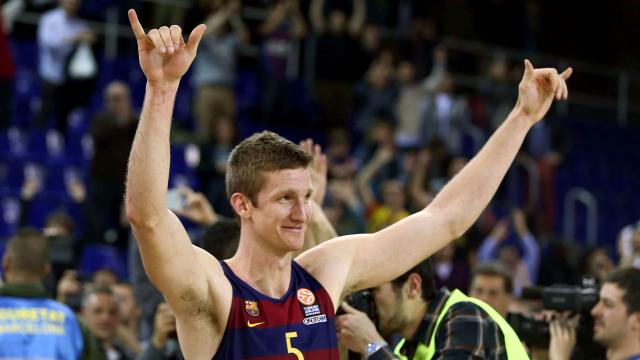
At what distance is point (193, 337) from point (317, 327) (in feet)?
1.55

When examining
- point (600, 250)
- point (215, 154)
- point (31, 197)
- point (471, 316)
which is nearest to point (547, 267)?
point (600, 250)

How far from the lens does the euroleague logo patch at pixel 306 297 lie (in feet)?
14.5

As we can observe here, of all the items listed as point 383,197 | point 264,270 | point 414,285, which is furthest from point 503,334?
point 383,197

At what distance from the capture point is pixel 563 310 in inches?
252

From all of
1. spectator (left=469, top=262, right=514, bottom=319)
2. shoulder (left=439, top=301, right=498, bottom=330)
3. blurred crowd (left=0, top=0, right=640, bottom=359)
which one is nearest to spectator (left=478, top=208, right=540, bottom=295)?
blurred crowd (left=0, top=0, right=640, bottom=359)

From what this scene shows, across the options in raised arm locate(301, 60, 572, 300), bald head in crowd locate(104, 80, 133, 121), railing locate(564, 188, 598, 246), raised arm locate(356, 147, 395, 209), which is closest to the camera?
raised arm locate(301, 60, 572, 300)

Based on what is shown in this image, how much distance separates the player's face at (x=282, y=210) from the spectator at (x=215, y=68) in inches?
452

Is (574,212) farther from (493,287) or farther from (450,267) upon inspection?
(493,287)

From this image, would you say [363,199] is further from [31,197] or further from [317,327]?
[317,327]

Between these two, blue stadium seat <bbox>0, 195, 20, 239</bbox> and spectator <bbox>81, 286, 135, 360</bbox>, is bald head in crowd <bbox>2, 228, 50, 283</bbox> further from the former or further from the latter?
blue stadium seat <bbox>0, 195, 20, 239</bbox>

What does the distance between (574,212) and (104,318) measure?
12.7 m

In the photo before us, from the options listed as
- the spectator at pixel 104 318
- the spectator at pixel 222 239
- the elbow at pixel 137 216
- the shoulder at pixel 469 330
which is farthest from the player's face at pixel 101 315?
the elbow at pixel 137 216

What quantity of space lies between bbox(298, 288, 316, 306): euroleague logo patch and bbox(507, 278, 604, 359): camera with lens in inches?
88.8

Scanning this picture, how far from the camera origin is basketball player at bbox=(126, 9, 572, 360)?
3859 mm
